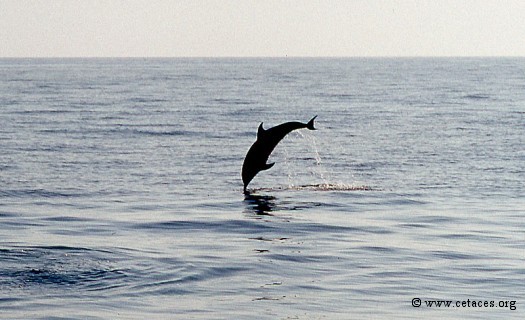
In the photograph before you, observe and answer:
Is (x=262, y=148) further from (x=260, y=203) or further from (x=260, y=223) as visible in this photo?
(x=260, y=223)

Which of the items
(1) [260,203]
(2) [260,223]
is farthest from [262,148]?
(2) [260,223]

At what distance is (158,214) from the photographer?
797 inches

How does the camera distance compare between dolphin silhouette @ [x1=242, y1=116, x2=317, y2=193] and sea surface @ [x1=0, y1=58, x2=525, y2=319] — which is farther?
dolphin silhouette @ [x1=242, y1=116, x2=317, y2=193]

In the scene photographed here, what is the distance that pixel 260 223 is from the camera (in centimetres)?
1894

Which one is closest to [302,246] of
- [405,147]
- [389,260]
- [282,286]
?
[389,260]

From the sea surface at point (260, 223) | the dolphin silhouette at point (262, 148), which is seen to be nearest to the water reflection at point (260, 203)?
the sea surface at point (260, 223)

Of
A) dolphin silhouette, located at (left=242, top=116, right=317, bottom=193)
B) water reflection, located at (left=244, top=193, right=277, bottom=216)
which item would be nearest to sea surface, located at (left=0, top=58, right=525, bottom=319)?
water reflection, located at (left=244, top=193, right=277, bottom=216)

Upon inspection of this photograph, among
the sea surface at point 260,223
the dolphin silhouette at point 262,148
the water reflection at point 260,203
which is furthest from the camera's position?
the dolphin silhouette at point 262,148

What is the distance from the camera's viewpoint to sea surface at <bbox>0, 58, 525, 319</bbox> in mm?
12625

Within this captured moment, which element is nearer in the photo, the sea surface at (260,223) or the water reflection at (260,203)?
the sea surface at (260,223)

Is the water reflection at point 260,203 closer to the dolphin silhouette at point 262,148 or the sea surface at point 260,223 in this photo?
the sea surface at point 260,223

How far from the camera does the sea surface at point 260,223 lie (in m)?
12.6

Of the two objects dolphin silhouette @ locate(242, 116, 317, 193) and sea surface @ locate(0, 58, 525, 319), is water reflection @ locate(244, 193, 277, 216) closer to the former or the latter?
sea surface @ locate(0, 58, 525, 319)

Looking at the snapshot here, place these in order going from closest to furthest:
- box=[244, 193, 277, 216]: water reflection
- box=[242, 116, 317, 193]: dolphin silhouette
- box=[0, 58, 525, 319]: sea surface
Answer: box=[0, 58, 525, 319]: sea surface → box=[244, 193, 277, 216]: water reflection → box=[242, 116, 317, 193]: dolphin silhouette
